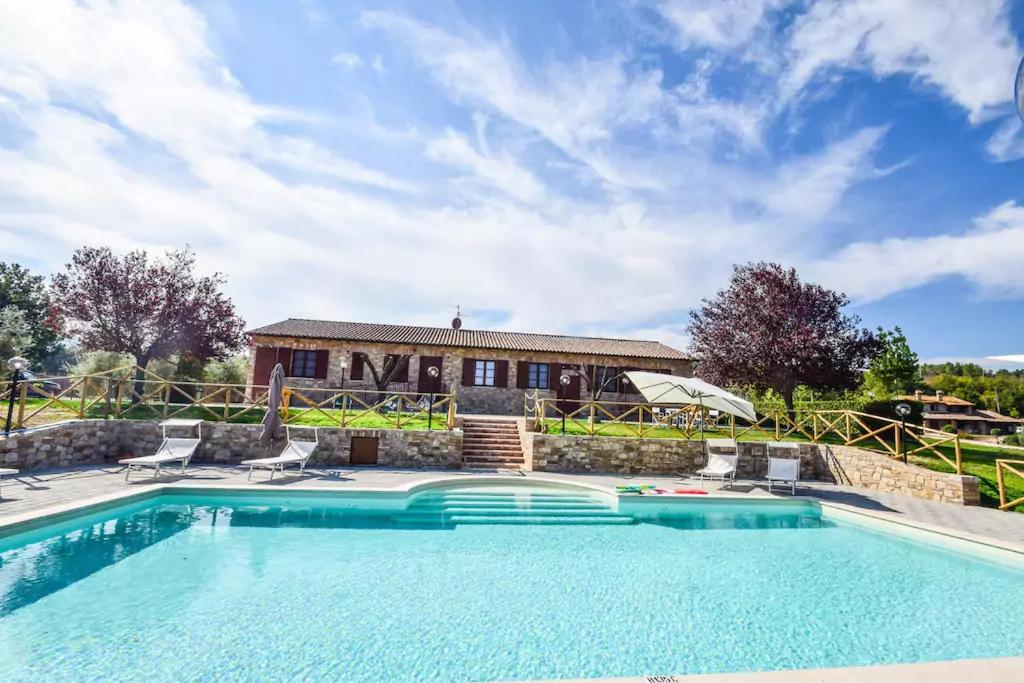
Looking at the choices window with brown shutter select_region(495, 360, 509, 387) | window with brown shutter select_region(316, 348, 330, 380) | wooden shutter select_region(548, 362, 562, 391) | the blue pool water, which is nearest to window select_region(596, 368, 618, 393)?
wooden shutter select_region(548, 362, 562, 391)

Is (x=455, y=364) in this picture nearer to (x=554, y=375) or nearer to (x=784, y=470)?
(x=554, y=375)

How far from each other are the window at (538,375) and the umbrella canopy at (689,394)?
9645mm

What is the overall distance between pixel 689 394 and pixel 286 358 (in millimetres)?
16812

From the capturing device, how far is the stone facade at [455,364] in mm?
21062

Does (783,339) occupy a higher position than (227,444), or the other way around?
(783,339)

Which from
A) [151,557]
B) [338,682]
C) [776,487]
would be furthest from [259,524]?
[776,487]

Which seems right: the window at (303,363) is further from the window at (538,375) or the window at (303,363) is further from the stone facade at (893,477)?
the stone facade at (893,477)

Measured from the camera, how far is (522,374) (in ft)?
72.6

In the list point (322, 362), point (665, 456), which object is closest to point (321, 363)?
point (322, 362)

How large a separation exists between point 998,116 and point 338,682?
13.8m

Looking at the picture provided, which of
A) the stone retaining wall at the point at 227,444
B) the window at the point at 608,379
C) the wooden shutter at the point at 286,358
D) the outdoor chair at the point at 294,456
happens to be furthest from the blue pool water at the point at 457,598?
the window at the point at 608,379

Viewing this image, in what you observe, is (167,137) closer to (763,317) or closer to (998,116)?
(998,116)

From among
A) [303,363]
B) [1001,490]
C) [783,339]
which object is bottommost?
[1001,490]

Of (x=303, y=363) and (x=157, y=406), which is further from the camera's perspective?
(x=303, y=363)
